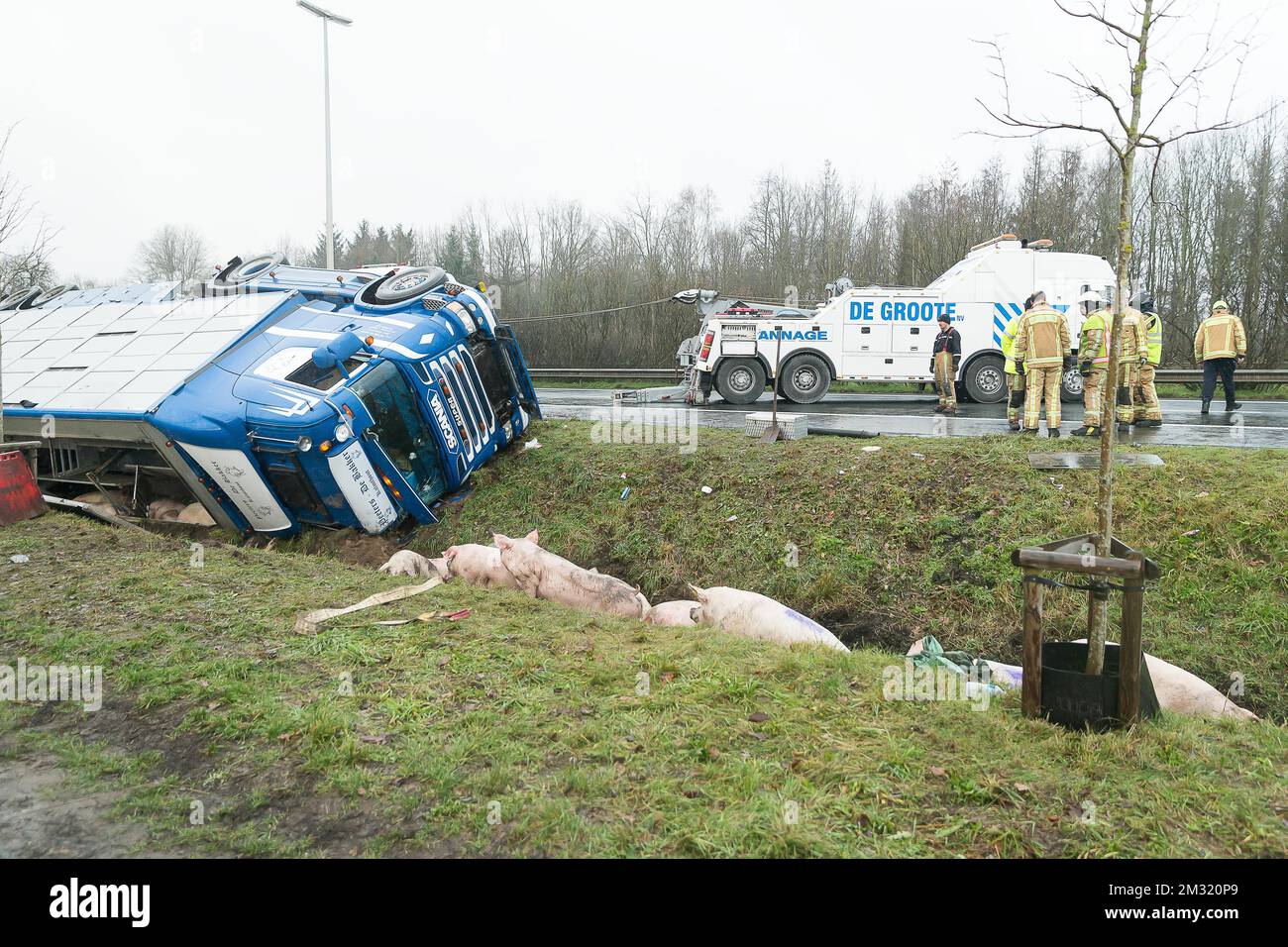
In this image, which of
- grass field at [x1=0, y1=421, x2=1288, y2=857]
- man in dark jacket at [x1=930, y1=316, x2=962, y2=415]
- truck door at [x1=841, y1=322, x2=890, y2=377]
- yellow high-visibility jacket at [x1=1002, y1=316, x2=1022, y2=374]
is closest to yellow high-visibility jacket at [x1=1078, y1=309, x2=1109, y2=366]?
yellow high-visibility jacket at [x1=1002, y1=316, x2=1022, y2=374]

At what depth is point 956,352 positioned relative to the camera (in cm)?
1397

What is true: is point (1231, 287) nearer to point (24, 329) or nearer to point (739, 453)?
point (739, 453)

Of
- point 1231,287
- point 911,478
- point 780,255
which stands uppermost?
point 780,255

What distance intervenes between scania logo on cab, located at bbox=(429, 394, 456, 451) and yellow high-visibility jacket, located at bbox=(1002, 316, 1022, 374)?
7345mm

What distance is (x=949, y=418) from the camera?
1220cm

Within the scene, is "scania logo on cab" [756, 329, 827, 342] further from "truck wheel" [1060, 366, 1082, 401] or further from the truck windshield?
the truck windshield

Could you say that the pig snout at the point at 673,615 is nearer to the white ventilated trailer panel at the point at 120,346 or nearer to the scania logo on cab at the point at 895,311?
the white ventilated trailer panel at the point at 120,346

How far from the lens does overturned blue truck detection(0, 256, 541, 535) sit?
7.85 metres

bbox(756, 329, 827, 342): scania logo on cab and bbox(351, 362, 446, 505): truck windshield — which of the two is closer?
bbox(351, 362, 446, 505): truck windshield

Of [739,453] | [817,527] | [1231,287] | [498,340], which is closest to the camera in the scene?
[817,527]

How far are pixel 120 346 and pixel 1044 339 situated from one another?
1129 cm

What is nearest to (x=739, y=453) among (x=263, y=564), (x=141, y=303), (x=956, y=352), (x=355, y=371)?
(x=355, y=371)

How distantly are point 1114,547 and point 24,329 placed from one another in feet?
43.4

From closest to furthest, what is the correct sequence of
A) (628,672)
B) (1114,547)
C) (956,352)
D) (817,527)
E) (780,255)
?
(1114,547) < (628,672) < (817,527) < (956,352) < (780,255)
